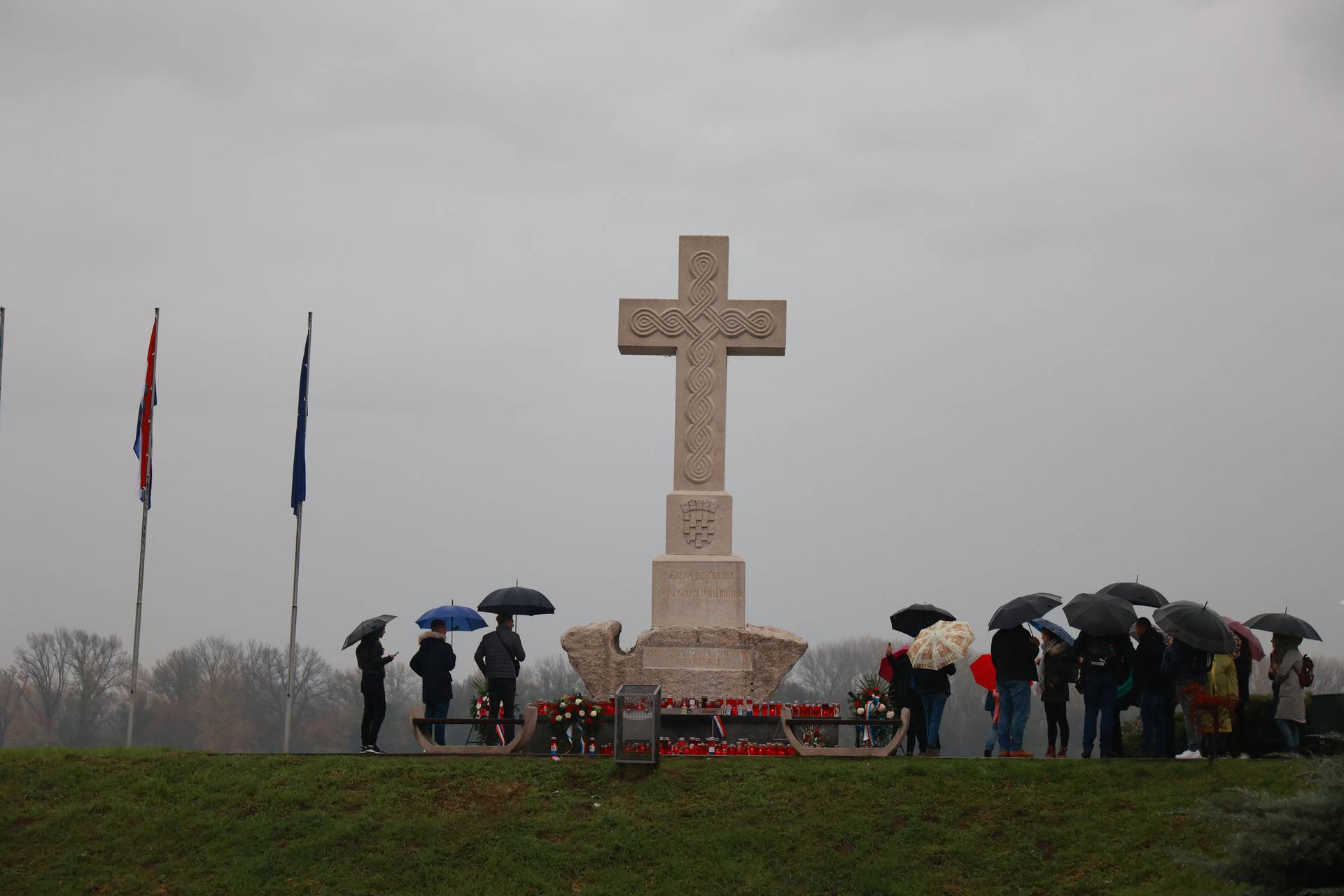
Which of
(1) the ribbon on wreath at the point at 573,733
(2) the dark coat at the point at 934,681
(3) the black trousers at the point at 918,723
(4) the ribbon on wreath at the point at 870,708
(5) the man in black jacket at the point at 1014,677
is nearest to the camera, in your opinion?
(5) the man in black jacket at the point at 1014,677

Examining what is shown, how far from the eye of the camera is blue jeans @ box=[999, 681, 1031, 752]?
15.0 meters

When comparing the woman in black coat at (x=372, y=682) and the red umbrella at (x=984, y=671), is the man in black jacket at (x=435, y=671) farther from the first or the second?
the red umbrella at (x=984, y=671)

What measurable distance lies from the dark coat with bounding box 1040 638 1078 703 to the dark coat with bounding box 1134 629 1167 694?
64 cm

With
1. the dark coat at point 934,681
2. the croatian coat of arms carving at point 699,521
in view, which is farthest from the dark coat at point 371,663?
the dark coat at point 934,681

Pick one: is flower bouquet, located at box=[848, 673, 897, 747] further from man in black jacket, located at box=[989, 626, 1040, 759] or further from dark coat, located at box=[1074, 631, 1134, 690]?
dark coat, located at box=[1074, 631, 1134, 690]

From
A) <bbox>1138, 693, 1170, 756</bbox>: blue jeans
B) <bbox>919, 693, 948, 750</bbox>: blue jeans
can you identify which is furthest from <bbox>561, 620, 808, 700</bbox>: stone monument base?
<bbox>1138, 693, 1170, 756</bbox>: blue jeans

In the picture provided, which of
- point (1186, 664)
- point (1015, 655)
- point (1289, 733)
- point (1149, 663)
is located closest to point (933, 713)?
point (1015, 655)

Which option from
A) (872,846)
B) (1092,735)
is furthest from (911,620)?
(872,846)

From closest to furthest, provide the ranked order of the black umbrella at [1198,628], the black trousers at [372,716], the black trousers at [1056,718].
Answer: the black umbrella at [1198,628] → the black trousers at [1056,718] → the black trousers at [372,716]

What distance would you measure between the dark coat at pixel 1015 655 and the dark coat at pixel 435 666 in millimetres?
6003

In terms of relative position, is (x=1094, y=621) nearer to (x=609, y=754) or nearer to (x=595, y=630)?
(x=609, y=754)

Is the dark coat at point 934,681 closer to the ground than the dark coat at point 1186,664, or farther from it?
closer to the ground

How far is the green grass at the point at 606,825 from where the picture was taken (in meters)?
11.8

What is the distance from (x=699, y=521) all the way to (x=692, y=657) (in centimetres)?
186
